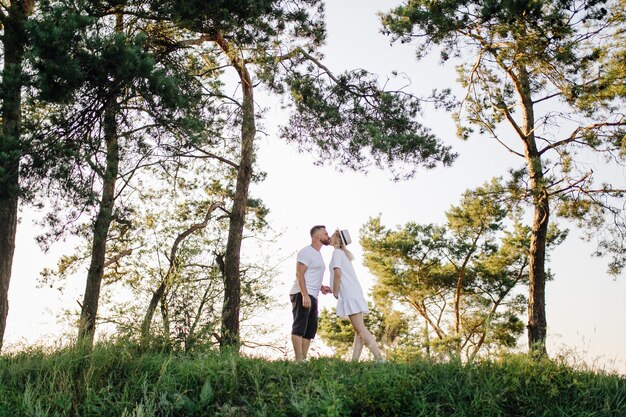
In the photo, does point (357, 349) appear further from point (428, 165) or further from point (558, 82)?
point (558, 82)

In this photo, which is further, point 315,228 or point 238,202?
point 238,202

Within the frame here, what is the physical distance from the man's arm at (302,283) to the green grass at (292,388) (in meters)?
1.89

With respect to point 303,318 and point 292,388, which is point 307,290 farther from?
point 292,388

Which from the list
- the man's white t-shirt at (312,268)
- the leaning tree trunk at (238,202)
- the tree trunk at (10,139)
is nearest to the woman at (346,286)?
the man's white t-shirt at (312,268)

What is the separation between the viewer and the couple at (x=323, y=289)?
8.12m

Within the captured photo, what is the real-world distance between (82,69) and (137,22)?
3988 millimetres

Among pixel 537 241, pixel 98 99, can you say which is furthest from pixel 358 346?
pixel 537 241

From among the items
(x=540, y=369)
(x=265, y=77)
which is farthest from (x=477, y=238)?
(x=540, y=369)

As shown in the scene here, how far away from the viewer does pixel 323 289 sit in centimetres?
831

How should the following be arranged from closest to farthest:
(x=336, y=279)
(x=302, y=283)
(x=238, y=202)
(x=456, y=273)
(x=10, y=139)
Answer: (x=302, y=283) → (x=336, y=279) → (x=10, y=139) → (x=238, y=202) → (x=456, y=273)

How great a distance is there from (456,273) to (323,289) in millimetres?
17734

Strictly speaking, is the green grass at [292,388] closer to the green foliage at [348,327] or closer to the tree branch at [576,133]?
the tree branch at [576,133]

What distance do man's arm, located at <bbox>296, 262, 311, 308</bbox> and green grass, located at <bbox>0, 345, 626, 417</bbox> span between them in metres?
1.89

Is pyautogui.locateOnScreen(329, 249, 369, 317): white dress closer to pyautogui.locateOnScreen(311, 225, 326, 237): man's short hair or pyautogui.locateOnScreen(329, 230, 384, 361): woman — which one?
pyautogui.locateOnScreen(329, 230, 384, 361): woman
